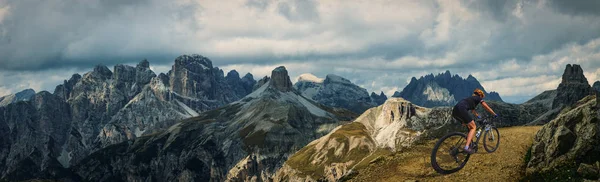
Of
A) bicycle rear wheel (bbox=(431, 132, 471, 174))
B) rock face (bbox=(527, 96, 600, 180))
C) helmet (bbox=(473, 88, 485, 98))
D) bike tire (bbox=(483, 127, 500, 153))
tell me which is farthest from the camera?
bike tire (bbox=(483, 127, 500, 153))

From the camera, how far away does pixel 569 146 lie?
37.9 meters

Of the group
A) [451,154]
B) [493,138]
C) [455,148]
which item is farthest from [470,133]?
[493,138]

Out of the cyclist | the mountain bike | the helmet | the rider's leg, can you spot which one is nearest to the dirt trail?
the mountain bike

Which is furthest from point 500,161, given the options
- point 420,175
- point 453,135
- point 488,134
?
point 453,135

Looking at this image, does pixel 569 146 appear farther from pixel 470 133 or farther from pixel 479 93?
pixel 470 133

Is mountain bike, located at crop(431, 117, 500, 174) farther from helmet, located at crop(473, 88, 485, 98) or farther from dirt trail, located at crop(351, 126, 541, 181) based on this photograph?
helmet, located at crop(473, 88, 485, 98)

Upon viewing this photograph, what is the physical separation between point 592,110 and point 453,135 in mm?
11894

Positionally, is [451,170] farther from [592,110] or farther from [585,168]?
[592,110]

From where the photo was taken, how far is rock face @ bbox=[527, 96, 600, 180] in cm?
3600

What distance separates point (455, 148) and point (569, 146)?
31.7 ft

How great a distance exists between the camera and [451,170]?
3728 cm

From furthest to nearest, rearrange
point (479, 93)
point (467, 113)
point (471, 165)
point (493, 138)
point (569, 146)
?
1. point (471, 165)
2. point (493, 138)
3. point (569, 146)
4. point (479, 93)
5. point (467, 113)

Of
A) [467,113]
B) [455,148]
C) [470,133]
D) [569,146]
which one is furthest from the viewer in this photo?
[569,146]

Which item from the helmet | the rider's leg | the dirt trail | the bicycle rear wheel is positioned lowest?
the dirt trail
